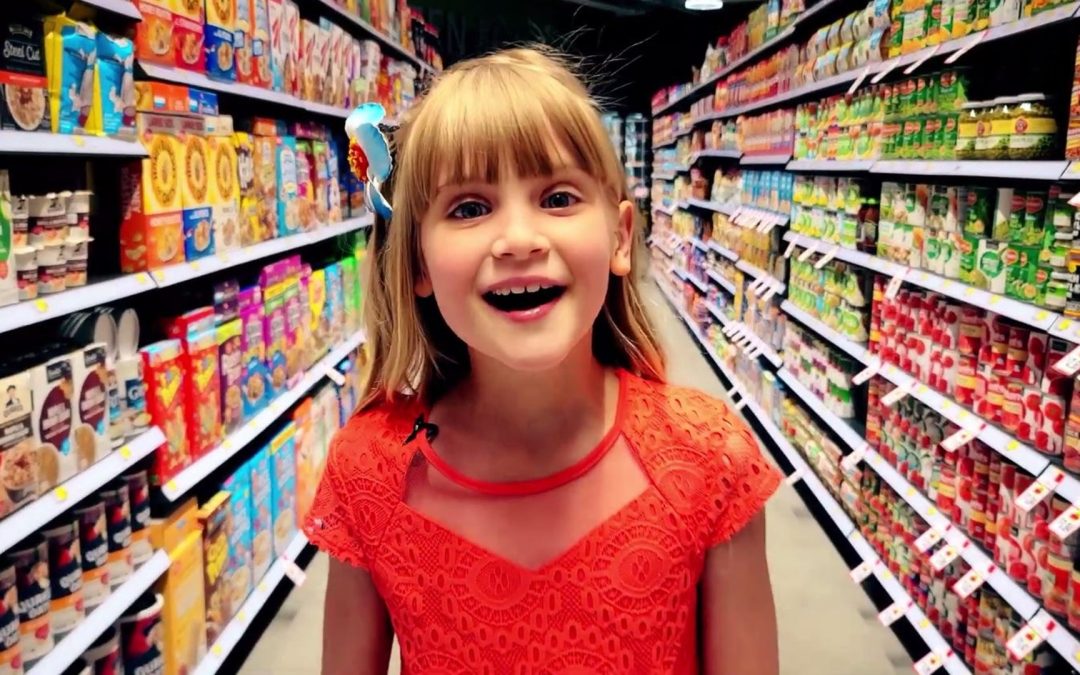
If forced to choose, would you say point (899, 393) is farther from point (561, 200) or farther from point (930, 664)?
point (561, 200)

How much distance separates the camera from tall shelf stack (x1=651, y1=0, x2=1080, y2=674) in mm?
2410

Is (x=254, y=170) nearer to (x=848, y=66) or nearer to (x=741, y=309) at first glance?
(x=848, y=66)

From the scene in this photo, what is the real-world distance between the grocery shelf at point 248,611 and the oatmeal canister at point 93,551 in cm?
58

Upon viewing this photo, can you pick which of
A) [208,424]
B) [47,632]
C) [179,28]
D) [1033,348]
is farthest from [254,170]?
[1033,348]

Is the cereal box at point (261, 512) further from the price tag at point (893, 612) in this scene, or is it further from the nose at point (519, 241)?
the nose at point (519, 241)

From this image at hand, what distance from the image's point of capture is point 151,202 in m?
2.40

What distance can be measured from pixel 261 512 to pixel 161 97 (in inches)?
58.4

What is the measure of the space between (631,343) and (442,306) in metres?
0.38

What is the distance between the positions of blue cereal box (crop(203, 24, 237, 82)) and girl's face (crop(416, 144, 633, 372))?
2.00 meters

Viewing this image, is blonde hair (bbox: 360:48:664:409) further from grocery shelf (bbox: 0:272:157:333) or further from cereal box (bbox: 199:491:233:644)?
cereal box (bbox: 199:491:233:644)

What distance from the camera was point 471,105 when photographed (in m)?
1.14

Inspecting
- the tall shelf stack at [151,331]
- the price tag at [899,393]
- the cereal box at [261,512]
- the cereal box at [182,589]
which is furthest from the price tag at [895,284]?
the cereal box at [182,589]

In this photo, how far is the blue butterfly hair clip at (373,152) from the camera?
1330 millimetres

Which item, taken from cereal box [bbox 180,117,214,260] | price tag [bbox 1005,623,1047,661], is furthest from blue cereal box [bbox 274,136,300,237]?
price tag [bbox 1005,623,1047,661]
